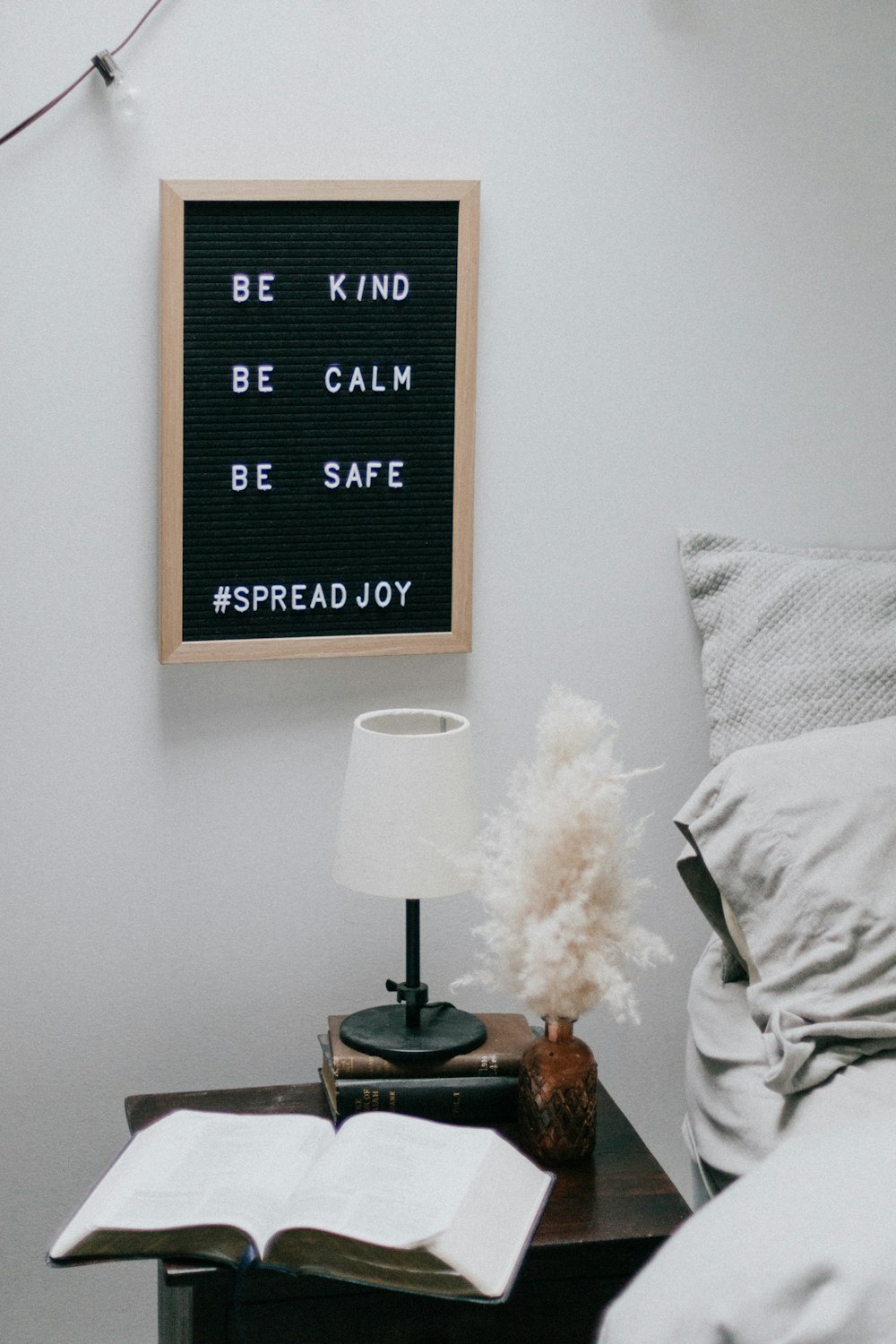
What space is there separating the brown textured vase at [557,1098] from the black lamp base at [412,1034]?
0.27ft

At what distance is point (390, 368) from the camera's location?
1.75 m

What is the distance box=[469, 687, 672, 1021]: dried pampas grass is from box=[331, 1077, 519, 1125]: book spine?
0.10 metres

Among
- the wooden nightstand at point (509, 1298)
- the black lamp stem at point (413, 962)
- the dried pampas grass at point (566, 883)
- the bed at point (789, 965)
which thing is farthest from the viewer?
the black lamp stem at point (413, 962)

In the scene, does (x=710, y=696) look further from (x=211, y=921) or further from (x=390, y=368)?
(x=211, y=921)

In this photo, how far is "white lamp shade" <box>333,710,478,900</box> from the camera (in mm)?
1446

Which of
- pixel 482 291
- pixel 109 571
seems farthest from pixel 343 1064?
pixel 482 291

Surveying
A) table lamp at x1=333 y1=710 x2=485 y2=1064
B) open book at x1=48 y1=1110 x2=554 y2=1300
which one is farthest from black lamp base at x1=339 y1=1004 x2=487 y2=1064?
open book at x1=48 y1=1110 x2=554 y2=1300

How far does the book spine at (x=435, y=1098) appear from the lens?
57.9 inches

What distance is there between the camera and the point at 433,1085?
1.48m

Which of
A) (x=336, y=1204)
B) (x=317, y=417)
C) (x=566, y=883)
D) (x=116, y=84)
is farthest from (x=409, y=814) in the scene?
(x=116, y=84)

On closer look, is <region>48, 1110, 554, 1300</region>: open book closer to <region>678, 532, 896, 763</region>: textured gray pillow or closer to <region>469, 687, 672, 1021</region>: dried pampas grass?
<region>469, 687, 672, 1021</region>: dried pampas grass

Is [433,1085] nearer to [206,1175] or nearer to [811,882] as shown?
[206,1175]

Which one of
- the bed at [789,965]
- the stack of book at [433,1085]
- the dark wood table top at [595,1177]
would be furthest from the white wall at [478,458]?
the stack of book at [433,1085]

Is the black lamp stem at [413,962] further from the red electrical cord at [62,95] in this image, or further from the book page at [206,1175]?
the red electrical cord at [62,95]
